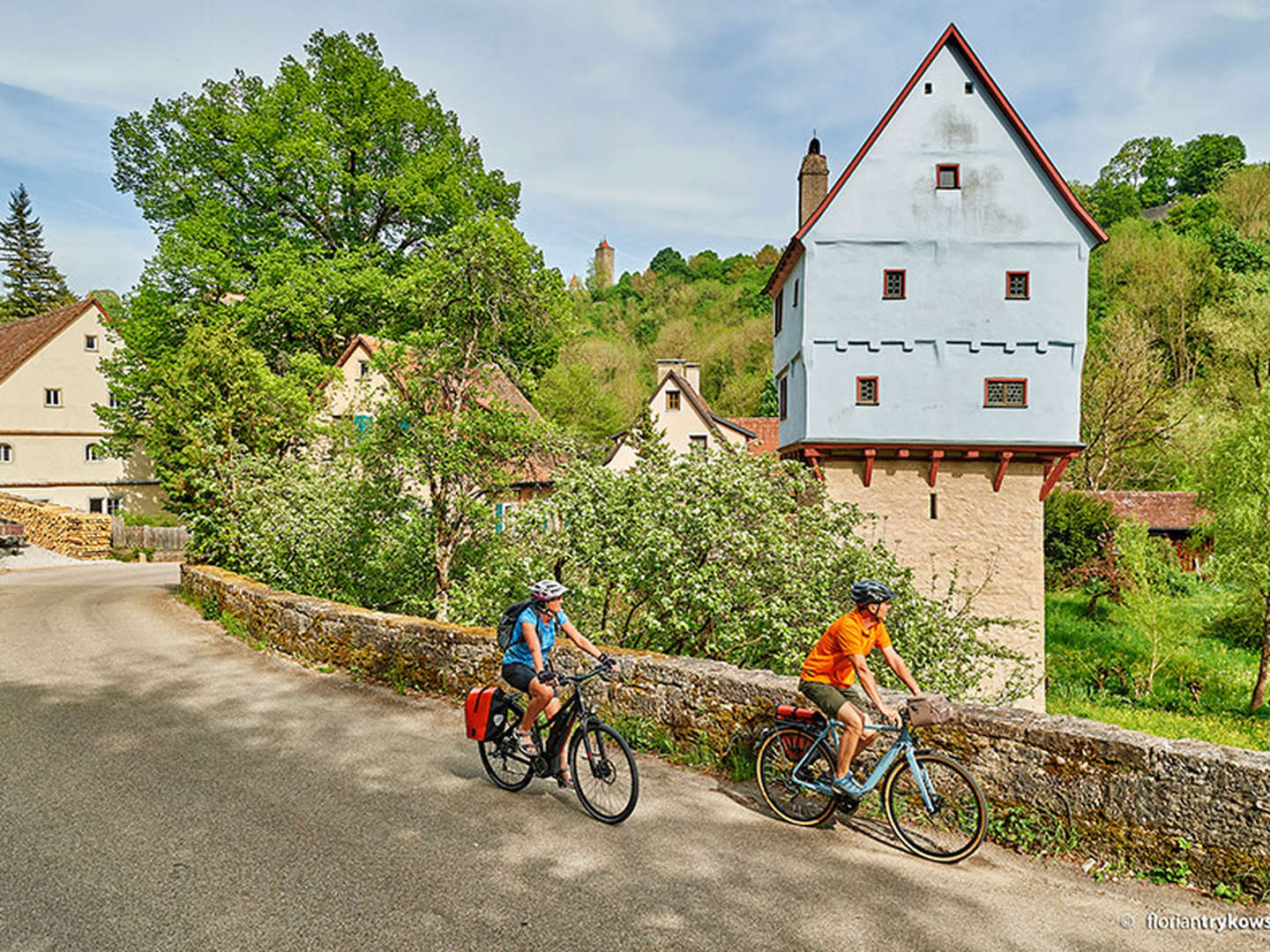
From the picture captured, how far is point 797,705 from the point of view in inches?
255

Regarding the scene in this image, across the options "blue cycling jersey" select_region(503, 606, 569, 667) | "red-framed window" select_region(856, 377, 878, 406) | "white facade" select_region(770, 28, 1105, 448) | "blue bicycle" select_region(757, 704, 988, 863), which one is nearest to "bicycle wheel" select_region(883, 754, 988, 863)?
"blue bicycle" select_region(757, 704, 988, 863)

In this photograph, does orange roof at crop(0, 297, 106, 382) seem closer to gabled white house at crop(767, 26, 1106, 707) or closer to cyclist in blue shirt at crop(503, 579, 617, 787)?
gabled white house at crop(767, 26, 1106, 707)

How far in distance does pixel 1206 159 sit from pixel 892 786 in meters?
99.7

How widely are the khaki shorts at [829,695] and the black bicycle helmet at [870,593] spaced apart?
2.14 feet

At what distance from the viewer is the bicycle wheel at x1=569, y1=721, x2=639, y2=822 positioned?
5863 millimetres

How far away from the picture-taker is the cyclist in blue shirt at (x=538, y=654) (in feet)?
20.0

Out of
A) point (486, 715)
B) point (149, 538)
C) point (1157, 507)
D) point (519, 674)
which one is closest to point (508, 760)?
point (486, 715)

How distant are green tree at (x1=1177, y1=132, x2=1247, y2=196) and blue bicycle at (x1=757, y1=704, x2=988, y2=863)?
9498 cm

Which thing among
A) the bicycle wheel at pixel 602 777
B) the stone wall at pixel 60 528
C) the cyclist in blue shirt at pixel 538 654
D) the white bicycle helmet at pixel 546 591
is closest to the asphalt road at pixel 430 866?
the bicycle wheel at pixel 602 777

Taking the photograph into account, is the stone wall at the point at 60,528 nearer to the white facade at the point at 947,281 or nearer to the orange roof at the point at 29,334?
the orange roof at the point at 29,334

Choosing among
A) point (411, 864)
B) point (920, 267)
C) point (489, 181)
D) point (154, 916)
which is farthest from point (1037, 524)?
point (489, 181)

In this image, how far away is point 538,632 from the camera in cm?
620

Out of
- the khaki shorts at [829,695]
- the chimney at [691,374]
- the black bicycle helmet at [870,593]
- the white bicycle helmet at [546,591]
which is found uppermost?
the chimney at [691,374]

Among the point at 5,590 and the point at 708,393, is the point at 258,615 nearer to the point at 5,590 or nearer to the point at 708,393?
the point at 5,590
